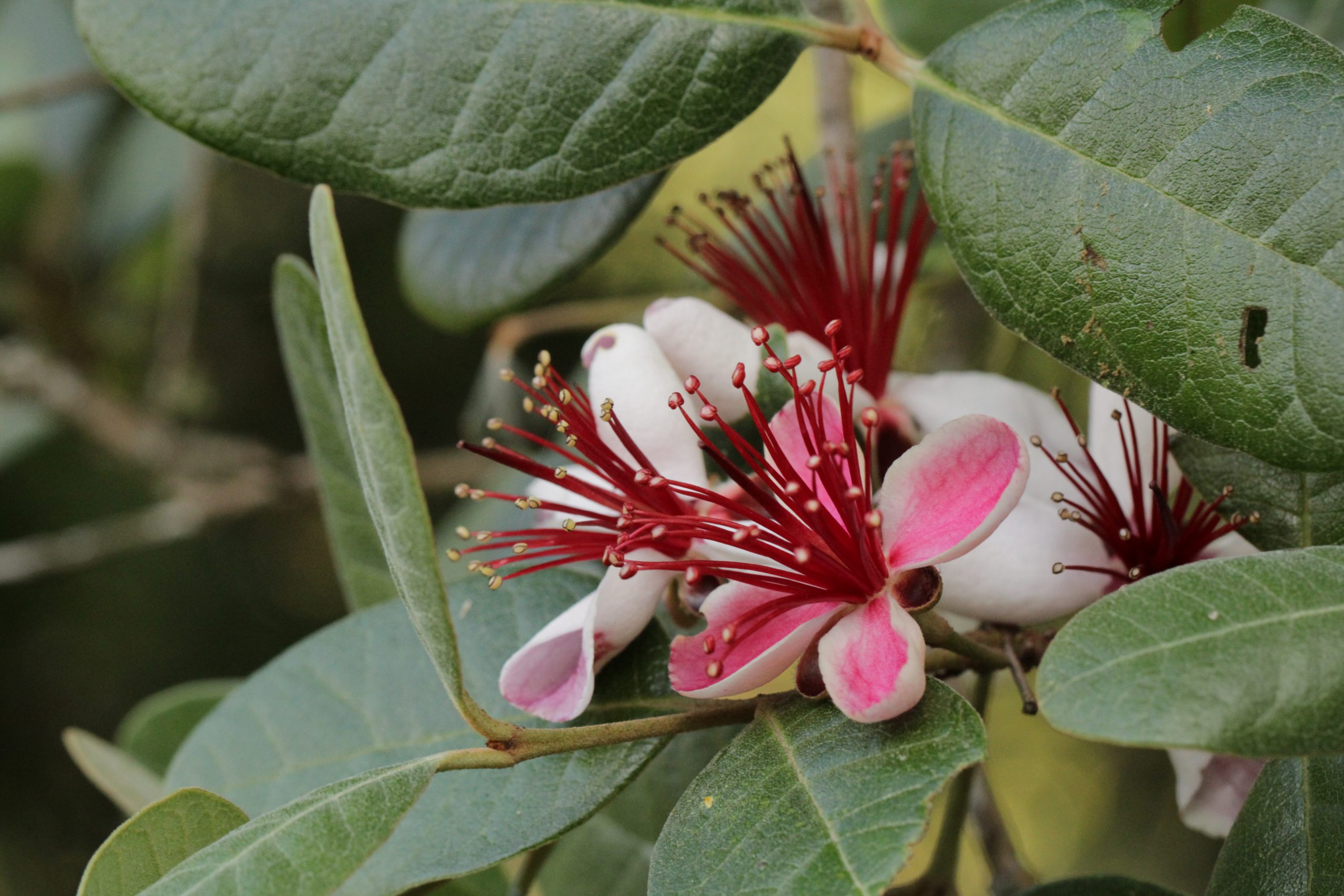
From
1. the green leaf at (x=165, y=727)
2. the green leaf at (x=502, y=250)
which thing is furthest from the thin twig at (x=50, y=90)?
the green leaf at (x=165, y=727)

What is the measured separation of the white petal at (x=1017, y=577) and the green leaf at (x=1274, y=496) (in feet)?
0.29

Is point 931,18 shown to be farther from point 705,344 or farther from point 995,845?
point 995,845

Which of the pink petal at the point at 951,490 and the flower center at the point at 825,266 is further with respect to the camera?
the flower center at the point at 825,266

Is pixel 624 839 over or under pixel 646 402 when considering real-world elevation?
→ under

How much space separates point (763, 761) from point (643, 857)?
479 millimetres

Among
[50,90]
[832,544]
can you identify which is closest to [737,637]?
[832,544]

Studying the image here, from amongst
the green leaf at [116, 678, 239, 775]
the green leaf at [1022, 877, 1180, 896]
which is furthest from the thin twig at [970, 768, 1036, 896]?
the green leaf at [116, 678, 239, 775]

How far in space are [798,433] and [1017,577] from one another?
0.15 meters

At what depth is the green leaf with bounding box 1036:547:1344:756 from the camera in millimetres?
493

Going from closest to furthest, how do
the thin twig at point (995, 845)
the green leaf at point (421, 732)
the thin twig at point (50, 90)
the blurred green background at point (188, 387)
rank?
the green leaf at point (421, 732), the thin twig at point (995, 845), the thin twig at point (50, 90), the blurred green background at point (188, 387)

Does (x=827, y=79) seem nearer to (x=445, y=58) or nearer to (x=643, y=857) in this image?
(x=445, y=58)

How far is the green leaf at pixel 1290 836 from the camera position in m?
0.65

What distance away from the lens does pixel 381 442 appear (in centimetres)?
54

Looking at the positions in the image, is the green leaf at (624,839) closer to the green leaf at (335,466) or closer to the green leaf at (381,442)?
the green leaf at (335,466)
